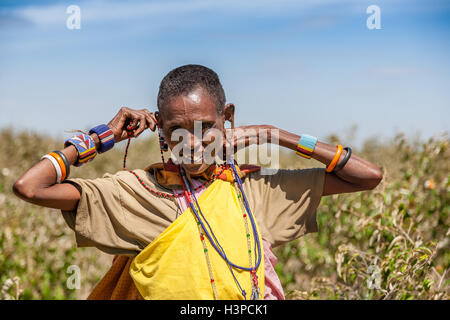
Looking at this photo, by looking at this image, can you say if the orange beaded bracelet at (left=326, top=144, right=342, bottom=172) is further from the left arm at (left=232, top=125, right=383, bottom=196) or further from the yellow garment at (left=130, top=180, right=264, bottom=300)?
the yellow garment at (left=130, top=180, right=264, bottom=300)

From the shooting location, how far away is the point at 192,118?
2373mm

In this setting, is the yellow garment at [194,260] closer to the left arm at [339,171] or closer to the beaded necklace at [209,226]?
the beaded necklace at [209,226]

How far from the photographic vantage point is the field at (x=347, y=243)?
12.4 feet

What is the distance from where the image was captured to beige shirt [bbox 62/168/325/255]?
7.86 ft

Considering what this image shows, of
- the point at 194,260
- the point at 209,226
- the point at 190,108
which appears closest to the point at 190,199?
the point at 209,226

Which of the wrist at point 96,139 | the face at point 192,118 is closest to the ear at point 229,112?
the face at point 192,118

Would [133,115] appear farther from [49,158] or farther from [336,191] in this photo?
[336,191]

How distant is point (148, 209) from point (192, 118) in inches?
18.7

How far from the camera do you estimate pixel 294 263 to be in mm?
5648

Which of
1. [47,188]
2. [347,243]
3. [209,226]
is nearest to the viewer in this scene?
[47,188]

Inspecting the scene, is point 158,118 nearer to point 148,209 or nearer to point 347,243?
point 148,209

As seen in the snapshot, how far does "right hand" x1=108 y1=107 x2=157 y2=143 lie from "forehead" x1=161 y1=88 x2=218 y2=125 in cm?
21

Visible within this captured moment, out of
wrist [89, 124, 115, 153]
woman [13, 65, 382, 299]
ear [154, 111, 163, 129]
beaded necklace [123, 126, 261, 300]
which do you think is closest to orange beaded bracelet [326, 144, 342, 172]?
woman [13, 65, 382, 299]

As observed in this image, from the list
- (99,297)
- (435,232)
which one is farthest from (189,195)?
(435,232)
